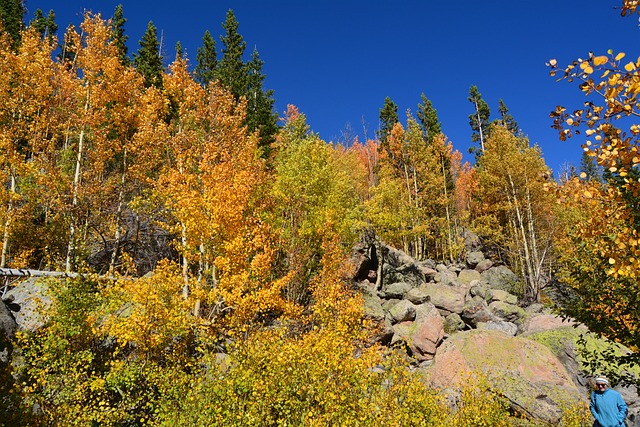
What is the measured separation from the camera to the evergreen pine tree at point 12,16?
31692 mm

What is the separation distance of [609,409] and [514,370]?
17.8ft

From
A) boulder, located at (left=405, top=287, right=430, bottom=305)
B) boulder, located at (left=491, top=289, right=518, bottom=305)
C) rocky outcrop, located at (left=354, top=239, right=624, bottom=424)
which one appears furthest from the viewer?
boulder, located at (left=491, top=289, right=518, bottom=305)

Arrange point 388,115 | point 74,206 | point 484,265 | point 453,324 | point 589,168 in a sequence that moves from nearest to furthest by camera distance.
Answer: point 74,206 → point 453,324 → point 484,265 → point 589,168 → point 388,115

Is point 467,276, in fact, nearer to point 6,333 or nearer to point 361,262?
point 361,262

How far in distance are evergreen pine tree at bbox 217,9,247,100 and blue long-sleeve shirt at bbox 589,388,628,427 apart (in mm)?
29434

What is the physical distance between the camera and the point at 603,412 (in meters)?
7.35

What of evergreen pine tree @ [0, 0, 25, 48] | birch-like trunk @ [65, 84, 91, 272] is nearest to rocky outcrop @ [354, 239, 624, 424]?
birch-like trunk @ [65, 84, 91, 272]

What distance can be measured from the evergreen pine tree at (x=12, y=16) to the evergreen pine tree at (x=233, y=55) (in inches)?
642

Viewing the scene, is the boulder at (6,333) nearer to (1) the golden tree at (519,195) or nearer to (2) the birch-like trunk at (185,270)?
(2) the birch-like trunk at (185,270)

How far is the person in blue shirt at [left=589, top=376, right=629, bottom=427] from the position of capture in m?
7.19

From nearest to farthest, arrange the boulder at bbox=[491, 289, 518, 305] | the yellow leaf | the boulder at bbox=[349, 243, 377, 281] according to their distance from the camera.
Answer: the yellow leaf → the boulder at bbox=[491, 289, 518, 305] → the boulder at bbox=[349, 243, 377, 281]

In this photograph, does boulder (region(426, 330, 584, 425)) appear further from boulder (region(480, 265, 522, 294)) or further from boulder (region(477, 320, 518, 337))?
boulder (region(480, 265, 522, 294))

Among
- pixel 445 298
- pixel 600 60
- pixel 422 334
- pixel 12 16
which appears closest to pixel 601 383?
pixel 600 60

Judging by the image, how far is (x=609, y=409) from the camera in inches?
286
